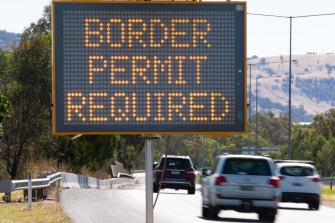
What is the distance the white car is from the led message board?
19.9 meters

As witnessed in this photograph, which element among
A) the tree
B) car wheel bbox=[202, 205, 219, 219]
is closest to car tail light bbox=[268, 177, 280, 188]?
car wheel bbox=[202, 205, 219, 219]

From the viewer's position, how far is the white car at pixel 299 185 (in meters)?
35.2

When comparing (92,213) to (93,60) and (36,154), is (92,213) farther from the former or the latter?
(36,154)

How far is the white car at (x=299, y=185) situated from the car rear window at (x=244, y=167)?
29.4 ft

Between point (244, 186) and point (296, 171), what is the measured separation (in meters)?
10.0

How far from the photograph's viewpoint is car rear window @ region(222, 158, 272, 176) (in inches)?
1035

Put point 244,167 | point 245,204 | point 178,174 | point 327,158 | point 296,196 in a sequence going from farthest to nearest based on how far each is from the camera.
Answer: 1. point 327,158
2. point 178,174
3. point 296,196
4. point 244,167
5. point 245,204

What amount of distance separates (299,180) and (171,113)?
20385 millimetres

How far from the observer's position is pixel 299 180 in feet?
116

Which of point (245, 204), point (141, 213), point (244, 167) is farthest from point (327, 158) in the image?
point (245, 204)

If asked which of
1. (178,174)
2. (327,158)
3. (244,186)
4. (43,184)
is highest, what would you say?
(244,186)

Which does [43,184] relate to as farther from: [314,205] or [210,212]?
[314,205]

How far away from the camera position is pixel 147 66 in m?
15.5

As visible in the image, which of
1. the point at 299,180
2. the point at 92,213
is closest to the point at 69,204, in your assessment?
the point at 92,213
